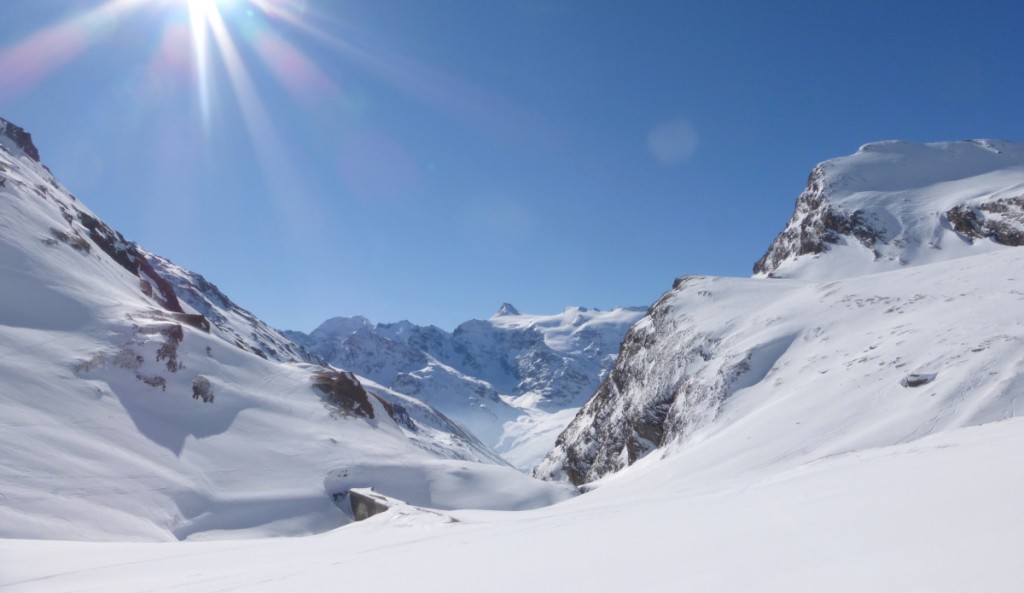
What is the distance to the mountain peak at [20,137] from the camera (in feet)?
226

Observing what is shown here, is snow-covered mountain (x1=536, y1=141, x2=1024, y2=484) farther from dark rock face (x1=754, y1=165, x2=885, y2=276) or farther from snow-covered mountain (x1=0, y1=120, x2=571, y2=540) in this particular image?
snow-covered mountain (x1=0, y1=120, x2=571, y2=540)

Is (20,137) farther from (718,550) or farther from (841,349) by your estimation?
(718,550)

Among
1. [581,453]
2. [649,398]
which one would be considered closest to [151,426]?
[649,398]

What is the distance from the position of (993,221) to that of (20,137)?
113m

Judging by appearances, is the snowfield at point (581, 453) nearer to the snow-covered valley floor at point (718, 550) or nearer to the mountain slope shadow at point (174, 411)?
the snow-covered valley floor at point (718, 550)

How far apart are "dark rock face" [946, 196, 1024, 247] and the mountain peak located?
10798 centimetres

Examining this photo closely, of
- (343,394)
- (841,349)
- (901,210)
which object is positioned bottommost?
(841,349)

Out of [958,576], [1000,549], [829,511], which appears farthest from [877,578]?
[829,511]

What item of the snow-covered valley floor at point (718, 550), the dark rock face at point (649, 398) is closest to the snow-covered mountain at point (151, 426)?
the dark rock face at point (649, 398)

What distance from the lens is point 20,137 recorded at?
232 feet

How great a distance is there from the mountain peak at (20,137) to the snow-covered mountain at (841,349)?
74.7 metres

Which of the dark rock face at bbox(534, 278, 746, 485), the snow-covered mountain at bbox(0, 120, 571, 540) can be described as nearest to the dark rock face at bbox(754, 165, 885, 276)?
the dark rock face at bbox(534, 278, 746, 485)

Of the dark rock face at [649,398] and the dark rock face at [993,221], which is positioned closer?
the dark rock face at [649,398]

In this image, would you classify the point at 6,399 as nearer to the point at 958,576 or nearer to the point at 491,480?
the point at 491,480
